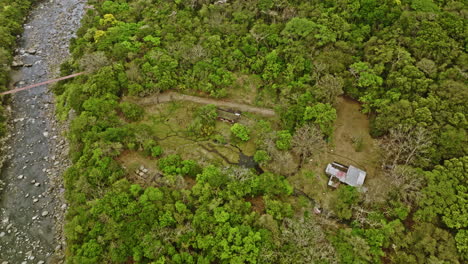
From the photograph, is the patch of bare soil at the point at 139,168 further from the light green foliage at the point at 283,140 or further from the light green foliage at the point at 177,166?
the light green foliage at the point at 283,140

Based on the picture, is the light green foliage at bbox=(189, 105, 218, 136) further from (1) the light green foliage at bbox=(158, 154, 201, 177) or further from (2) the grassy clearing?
(2) the grassy clearing

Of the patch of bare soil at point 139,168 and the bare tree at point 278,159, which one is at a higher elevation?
the bare tree at point 278,159

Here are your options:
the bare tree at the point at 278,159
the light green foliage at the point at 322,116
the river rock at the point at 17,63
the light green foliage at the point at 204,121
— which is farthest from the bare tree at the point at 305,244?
the river rock at the point at 17,63

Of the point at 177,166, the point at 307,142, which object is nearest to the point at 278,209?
the point at 307,142

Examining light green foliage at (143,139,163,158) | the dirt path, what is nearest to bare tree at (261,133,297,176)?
the dirt path

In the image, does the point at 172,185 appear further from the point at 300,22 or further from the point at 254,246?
the point at 300,22

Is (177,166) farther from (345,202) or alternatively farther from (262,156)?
(345,202)
